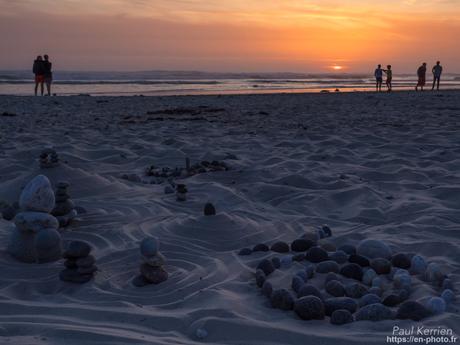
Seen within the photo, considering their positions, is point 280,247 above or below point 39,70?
below

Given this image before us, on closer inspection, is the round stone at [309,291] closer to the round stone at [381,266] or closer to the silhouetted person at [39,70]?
the round stone at [381,266]

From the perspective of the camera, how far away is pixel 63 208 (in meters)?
3.71

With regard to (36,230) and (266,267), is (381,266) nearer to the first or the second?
(266,267)

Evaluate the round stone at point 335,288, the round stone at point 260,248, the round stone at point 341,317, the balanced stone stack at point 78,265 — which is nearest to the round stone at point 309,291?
the round stone at point 335,288

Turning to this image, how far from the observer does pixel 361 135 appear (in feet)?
26.7

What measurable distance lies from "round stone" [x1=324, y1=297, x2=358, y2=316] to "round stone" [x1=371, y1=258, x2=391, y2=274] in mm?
540

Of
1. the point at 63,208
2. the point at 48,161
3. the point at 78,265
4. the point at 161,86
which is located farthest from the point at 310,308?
the point at 161,86

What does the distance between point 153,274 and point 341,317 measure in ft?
3.31

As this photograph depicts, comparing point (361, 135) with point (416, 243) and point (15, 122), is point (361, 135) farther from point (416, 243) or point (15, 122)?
point (15, 122)

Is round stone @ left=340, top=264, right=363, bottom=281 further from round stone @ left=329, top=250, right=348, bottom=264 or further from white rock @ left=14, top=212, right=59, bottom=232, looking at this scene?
white rock @ left=14, top=212, right=59, bottom=232

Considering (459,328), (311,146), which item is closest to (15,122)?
(311,146)

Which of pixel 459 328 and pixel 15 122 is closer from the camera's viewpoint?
pixel 459 328

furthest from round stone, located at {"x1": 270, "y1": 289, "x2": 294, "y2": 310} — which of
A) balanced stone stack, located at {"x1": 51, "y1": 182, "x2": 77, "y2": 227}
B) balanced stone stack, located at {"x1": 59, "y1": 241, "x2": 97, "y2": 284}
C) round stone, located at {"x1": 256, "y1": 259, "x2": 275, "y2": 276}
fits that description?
balanced stone stack, located at {"x1": 51, "y1": 182, "x2": 77, "y2": 227}

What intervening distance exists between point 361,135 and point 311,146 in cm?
128
